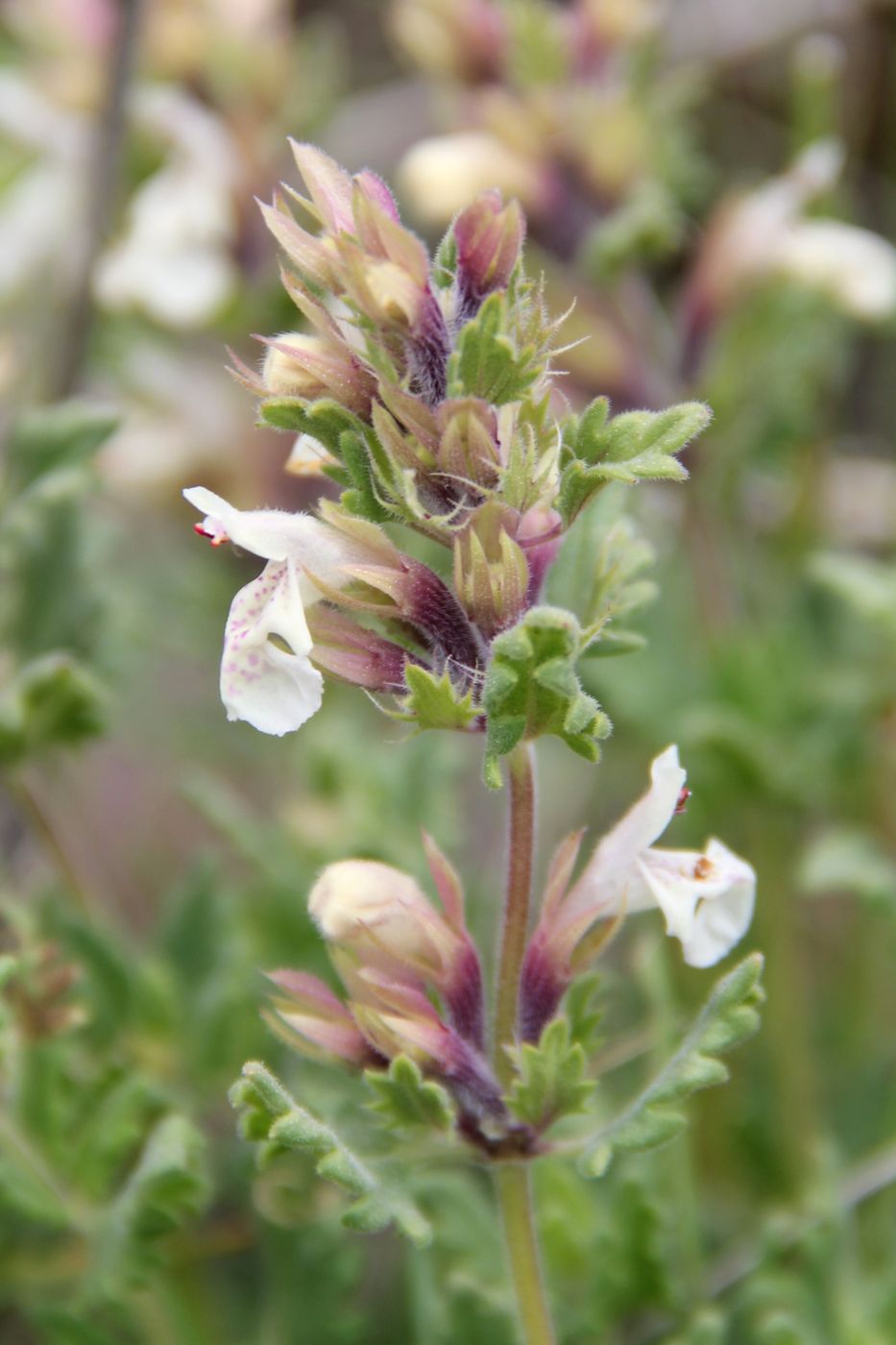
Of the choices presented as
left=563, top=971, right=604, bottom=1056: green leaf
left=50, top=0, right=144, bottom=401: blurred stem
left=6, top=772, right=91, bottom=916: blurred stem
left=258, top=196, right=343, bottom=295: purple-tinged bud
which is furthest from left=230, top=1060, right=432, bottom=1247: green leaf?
left=50, top=0, right=144, bottom=401: blurred stem

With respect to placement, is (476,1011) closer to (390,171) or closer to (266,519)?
(266,519)

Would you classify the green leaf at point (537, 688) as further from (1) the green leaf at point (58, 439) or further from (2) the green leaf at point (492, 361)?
(1) the green leaf at point (58, 439)

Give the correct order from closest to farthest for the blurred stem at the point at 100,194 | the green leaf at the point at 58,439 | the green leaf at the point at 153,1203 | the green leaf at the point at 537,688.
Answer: the green leaf at the point at 537,688
the green leaf at the point at 153,1203
the green leaf at the point at 58,439
the blurred stem at the point at 100,194

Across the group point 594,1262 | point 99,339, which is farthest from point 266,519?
point 99,339

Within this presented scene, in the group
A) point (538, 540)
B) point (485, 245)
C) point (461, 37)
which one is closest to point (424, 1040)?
point (538, 540)

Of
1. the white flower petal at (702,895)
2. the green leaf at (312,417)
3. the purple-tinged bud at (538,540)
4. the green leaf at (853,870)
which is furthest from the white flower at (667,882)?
the green leaf at (853,870)
